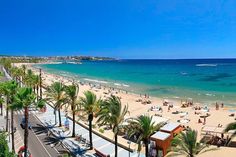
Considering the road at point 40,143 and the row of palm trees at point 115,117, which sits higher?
the row of palm trees at point 115,117

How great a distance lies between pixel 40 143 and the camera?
115ft

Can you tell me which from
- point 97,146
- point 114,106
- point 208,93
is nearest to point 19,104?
point 114,106

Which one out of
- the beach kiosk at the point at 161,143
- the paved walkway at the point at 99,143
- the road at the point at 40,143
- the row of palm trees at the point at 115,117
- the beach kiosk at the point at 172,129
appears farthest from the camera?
the road at the point at 40,143

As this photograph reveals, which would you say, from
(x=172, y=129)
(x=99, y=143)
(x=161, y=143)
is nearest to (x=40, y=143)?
(x=99, y=143)

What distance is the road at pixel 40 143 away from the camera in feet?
105

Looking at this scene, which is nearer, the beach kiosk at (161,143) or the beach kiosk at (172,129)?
the beach kiosk at (161,143)

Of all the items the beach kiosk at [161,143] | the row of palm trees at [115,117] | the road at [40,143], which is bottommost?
the road at [40,143]

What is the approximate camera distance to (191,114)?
53.7 m

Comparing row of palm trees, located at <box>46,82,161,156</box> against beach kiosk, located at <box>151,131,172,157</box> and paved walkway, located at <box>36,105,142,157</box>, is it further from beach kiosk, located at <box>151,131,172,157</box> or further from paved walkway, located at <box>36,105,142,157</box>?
beach kiosk, located at <box>151,131,172,157</box>

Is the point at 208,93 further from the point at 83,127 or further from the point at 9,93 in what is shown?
the point at 9,93

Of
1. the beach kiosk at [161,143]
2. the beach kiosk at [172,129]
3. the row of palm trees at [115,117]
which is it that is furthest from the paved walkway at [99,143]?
the beach kiosk at [172,129]

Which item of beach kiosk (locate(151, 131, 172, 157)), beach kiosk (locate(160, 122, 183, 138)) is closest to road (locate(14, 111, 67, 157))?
beach kiosk (locate(151, 131, 172, 157))

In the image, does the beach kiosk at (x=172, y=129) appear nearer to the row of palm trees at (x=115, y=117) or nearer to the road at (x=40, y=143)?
the row of palm trees at (x=115, y=117)

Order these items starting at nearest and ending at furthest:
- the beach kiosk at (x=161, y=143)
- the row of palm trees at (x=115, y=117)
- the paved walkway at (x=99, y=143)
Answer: the row of palm trees at (x=115, y=117) → the beach kiosk at (x=161, y=143) → the paved walkway at (x=99, y=143)
